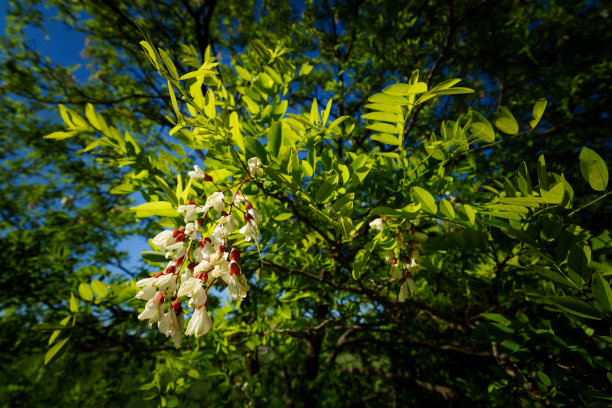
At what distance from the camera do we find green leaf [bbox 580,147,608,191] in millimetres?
716

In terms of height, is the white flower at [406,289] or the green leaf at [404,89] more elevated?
the green leaf at [404,89]

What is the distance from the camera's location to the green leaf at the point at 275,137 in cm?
82

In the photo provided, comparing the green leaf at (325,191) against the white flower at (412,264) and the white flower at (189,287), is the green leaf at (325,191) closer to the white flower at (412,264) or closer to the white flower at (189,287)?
the white flower at (189,287)

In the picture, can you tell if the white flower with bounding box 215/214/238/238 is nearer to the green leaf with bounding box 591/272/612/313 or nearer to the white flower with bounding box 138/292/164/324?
the white flower with bounding box 138/292/164/324

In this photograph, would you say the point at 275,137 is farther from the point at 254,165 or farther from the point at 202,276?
the point at 202,276

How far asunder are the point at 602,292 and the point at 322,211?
80 centimetres

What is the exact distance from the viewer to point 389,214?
780mm

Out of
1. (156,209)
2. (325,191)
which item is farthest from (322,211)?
(156,209)

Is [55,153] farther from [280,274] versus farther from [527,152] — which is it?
[527,152]

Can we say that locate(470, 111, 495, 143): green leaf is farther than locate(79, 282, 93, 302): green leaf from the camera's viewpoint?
No

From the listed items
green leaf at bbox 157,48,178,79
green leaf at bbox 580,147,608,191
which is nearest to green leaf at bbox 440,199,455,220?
green leaf at bbox 580,147,608,191

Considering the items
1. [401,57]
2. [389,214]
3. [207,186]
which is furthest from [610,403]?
[401,57]

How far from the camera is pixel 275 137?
2.75 ft

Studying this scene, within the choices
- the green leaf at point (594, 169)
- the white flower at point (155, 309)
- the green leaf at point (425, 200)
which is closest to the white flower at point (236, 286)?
the white flower at point (155, 309)
